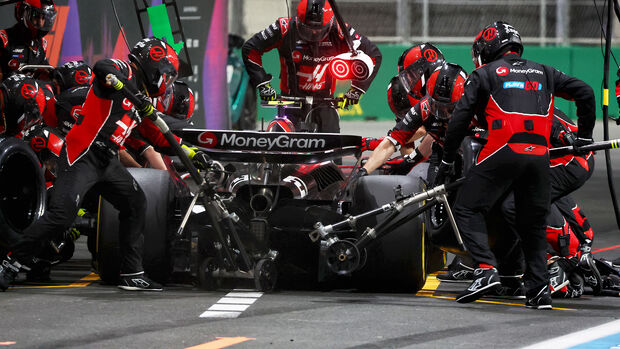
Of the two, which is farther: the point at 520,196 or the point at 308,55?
the point at 308,55

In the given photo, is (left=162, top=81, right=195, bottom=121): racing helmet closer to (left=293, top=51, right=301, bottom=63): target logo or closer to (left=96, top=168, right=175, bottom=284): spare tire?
(left=293, top=51, right=301, bottom=63): target logo

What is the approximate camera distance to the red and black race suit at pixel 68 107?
8.99 m

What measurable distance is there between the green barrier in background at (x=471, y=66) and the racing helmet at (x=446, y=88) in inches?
642

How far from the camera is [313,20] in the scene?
10.9m

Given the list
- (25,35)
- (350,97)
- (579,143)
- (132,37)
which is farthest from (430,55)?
(132,37)

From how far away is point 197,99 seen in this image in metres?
18.7

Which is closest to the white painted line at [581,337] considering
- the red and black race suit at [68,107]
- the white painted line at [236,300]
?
the white painted line at [236,300]

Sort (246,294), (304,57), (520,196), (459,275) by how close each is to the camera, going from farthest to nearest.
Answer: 1. (304,57)
2. (459,275)
3. (246,294)
4. (520,196)

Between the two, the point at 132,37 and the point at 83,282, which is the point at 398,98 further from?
the point at 132,37

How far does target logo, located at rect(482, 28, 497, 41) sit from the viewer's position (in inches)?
309

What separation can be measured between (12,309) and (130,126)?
163 cm

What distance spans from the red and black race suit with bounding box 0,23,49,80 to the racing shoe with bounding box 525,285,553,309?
553 cm

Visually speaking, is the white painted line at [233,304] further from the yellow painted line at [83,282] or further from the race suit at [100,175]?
the yellow painted line at [83,282]

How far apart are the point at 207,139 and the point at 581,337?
128 inches
